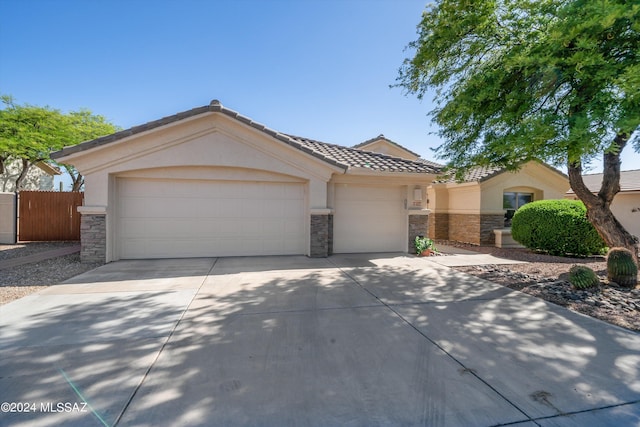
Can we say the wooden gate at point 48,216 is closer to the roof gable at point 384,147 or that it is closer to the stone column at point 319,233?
the stone column at point 319,233

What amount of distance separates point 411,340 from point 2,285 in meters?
8.03

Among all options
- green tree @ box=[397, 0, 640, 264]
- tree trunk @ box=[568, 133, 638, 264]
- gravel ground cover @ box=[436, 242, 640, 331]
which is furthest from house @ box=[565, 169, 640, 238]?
green tree @ box=[397, 0, 640, 264]

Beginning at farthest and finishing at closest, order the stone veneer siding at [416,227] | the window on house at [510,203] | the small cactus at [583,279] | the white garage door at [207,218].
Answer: the window on house at [510,203]
the stone veneer siding at [416,227]
the white garage door at [207,218]
the small cactus at [583,279]

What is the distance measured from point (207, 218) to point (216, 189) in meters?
0.94

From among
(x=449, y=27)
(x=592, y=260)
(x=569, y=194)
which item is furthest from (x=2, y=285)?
(x=569, y=194)

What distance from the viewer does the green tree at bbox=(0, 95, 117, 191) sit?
636 inches

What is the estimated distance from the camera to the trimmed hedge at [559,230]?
1016cm

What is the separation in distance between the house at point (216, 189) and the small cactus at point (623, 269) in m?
5.19

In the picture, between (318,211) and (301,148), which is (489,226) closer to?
(318,211)

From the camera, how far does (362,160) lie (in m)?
10.3

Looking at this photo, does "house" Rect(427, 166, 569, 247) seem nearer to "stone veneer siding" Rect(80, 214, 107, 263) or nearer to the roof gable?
the roof gable

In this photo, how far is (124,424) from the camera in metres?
2.28

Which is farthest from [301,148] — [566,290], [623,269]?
[623,269]

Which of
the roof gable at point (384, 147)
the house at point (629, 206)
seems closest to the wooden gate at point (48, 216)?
the roof gable at point (384, 147)
